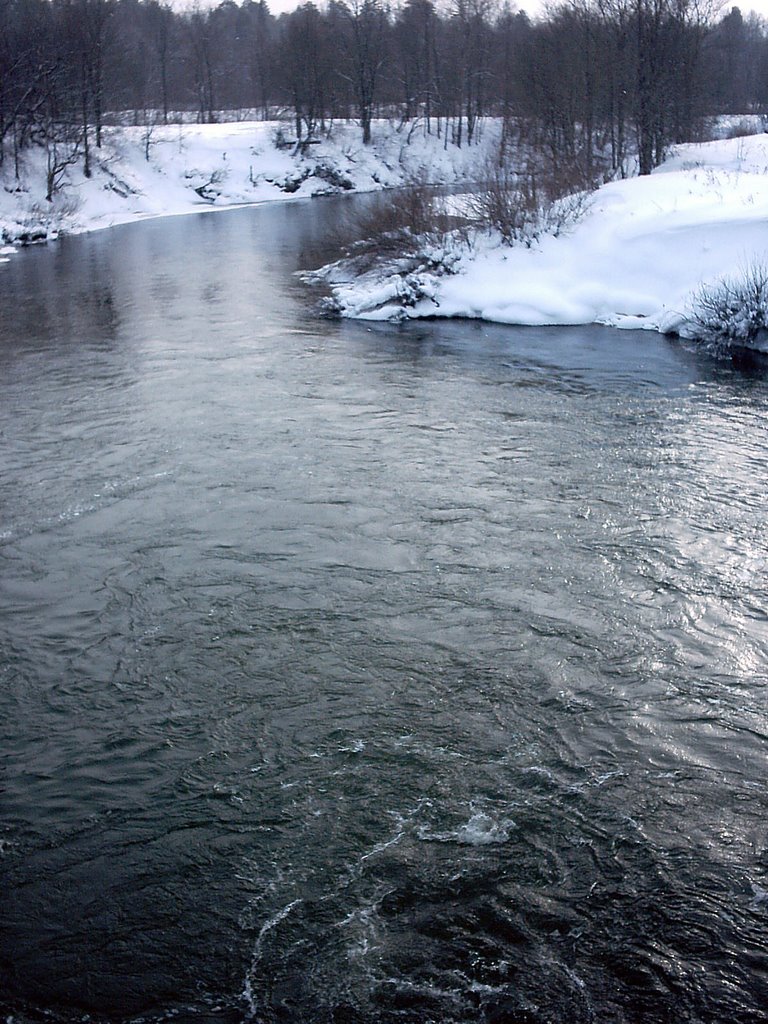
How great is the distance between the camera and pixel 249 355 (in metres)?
16.1

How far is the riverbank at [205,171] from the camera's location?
37.5 metres

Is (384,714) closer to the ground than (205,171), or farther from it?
closer to the ground

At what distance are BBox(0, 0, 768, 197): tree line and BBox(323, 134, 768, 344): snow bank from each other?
3.90m

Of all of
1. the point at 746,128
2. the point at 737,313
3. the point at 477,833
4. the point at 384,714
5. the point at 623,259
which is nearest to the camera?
the point at 477,833

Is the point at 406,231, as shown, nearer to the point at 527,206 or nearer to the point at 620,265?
the point at 527,206

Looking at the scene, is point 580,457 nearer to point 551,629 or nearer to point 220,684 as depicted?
point 551,629

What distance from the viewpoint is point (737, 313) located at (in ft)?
51.5

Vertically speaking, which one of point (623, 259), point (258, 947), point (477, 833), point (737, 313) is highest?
point (623, 259)

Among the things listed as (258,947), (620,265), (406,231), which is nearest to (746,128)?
(406,231)

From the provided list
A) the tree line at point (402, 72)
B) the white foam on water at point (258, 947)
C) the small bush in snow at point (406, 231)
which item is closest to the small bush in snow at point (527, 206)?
the small bush in snow at point (406, 231)

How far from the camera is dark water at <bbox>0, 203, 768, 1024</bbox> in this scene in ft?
14.6

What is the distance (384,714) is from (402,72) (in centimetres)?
6529

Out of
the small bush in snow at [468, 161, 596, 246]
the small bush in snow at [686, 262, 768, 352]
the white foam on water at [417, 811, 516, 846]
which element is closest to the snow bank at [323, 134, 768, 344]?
the small bush in snow at [468, 161, 596, 246]

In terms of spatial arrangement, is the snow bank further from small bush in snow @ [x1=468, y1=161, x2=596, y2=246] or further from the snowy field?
small bush in snow @ [x1=468, y1=161, x2=596, y2=246]
